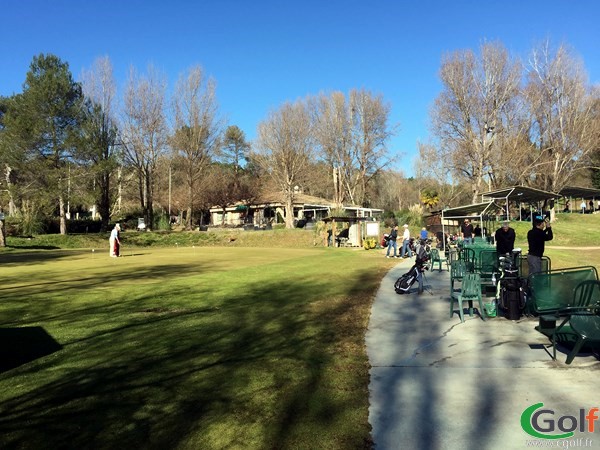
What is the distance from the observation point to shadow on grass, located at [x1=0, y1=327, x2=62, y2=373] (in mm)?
6484

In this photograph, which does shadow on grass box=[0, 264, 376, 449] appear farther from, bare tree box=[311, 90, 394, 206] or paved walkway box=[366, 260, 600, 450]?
bare tree box=[311, 90, 394, 206]

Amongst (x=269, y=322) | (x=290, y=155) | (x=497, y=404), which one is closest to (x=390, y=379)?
(x=497, y=404)

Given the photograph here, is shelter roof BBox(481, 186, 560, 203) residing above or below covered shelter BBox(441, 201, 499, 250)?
above

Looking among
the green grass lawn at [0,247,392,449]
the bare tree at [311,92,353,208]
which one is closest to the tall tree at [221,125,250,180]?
the bare tree at [311,92,353,208]

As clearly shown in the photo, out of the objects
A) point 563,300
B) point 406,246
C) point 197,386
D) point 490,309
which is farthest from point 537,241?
point 406,246

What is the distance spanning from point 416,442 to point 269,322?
520 cm

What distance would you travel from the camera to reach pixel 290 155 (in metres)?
54.7

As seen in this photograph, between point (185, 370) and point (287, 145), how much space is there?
49775 mm

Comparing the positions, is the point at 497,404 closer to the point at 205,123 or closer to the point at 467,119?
the point at 467,119

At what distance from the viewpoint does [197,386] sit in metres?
5.29

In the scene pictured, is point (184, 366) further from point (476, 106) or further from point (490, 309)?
point (476, 106)

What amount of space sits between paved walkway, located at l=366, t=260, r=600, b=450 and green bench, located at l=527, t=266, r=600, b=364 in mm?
328

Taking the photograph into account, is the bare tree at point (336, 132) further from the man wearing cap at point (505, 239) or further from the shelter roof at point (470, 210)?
the man wearing cap at point (505, 239)

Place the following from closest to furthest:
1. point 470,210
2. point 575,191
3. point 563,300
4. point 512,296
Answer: point 563,300 < point 512,296 < point 470,210 < point 575,191
